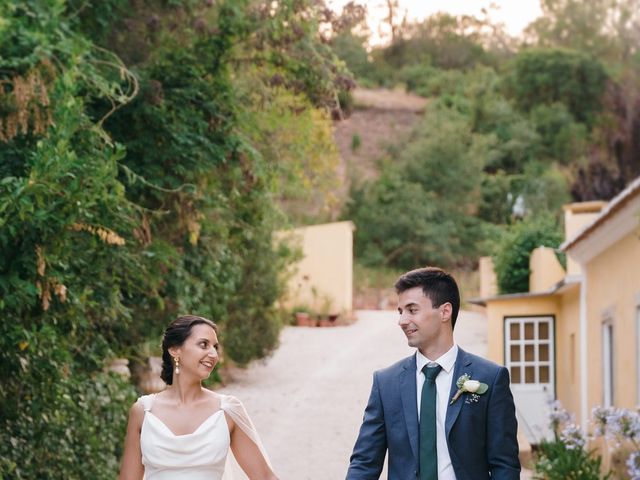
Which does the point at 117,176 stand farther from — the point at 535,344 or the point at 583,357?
the point at 535,344

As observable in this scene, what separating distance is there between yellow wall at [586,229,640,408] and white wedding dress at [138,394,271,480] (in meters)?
8.46

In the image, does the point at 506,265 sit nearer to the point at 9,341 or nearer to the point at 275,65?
the point at 275,65

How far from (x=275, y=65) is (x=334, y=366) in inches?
502

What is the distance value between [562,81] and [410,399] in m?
48.6

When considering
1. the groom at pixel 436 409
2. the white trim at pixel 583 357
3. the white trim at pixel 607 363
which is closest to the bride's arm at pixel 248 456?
the groom at pixel 436 409

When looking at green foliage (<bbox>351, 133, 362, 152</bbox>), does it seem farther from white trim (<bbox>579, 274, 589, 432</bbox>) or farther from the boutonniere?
the boutonniere

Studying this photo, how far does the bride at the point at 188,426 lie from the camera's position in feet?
19.2

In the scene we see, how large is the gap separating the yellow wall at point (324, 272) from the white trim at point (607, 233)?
20.0 m

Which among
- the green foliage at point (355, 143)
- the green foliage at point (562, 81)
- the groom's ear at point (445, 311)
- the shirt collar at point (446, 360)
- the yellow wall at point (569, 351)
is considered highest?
the green foliage at point (562, 81)

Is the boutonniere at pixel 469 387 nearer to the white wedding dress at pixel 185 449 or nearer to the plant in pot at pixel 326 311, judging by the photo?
the white wedding dress at pixel 185 449

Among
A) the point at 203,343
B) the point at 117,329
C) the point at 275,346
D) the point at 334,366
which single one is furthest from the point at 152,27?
the point at 334,366

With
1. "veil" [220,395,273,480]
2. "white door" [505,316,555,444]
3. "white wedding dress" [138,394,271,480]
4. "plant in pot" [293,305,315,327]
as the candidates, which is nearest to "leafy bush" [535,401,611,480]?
"white door" [505,316,555,444]

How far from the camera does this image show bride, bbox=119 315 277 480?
586 cm

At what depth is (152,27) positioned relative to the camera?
1502 cm
